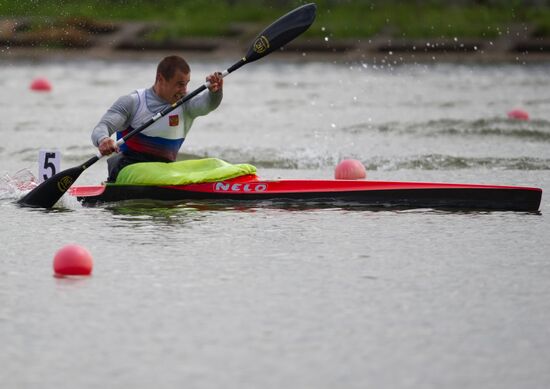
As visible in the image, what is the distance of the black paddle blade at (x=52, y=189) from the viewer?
10227 mm

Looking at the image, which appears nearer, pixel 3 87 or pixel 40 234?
pixel 40 234

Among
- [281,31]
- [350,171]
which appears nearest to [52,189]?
[281,31]

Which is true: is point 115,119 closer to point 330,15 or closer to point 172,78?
point 172,78

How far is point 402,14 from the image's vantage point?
3353 centimetres

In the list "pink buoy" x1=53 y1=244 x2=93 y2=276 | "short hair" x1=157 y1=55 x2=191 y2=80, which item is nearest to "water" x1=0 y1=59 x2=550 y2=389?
"pink buoy" x1=53 y1=244 x2=93 y2=276

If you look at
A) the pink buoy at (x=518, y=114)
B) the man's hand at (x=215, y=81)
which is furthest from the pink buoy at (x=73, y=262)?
the pink buoy at (x=518, y=114)

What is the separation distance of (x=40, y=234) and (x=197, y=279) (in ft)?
6.49

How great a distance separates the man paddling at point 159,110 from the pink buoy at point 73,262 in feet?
9.00

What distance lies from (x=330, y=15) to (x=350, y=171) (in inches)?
872

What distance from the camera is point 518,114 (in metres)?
18.4

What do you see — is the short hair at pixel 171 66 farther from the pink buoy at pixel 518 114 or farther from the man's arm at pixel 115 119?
the pink buoy at pixel 518 114

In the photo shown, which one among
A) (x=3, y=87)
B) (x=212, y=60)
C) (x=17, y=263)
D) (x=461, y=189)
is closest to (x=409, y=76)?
(x=212, y=60)

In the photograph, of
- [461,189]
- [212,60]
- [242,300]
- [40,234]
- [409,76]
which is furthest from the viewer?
[212,60]

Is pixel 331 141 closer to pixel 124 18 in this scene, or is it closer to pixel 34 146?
pixel 34 146
